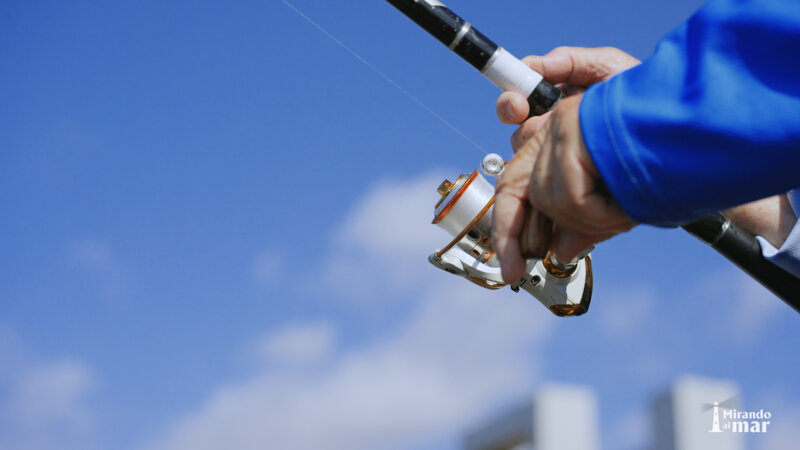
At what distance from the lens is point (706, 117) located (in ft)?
4.25

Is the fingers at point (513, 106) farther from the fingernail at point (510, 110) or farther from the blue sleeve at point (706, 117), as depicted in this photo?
the blue sleeve at point (706, 117)

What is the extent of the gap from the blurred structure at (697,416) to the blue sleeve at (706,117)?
15.1 feet

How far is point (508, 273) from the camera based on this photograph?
5.08 feet

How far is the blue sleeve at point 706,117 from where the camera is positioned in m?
1.27

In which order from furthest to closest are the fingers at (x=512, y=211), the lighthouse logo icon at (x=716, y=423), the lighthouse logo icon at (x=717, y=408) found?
the lighthouse logo icon at (x=716, y=423) < the lighthouse logo icon at (x=717, y=408) < the fingers at (x=512, y=211)

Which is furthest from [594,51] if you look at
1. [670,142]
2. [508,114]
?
[670,142]

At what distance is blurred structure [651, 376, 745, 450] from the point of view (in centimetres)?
580

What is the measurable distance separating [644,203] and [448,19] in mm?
1214

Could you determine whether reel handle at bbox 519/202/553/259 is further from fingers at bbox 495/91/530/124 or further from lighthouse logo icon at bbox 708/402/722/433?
lighthouse logo icon at bbox 708/402/722/433

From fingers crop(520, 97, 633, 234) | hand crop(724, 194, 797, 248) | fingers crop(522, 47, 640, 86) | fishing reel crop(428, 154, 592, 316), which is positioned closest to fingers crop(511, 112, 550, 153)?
fishing reel crop(428, 154, 592, 316)

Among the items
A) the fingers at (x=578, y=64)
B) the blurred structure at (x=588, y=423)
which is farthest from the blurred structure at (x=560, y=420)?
the fingers at (x=578, y=64)

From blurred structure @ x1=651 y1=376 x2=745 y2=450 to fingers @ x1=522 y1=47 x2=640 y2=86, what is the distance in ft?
10.8

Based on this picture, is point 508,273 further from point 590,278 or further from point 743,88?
point 590,278

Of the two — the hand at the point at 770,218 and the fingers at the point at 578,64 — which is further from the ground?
the fingers at the point at 578,64
